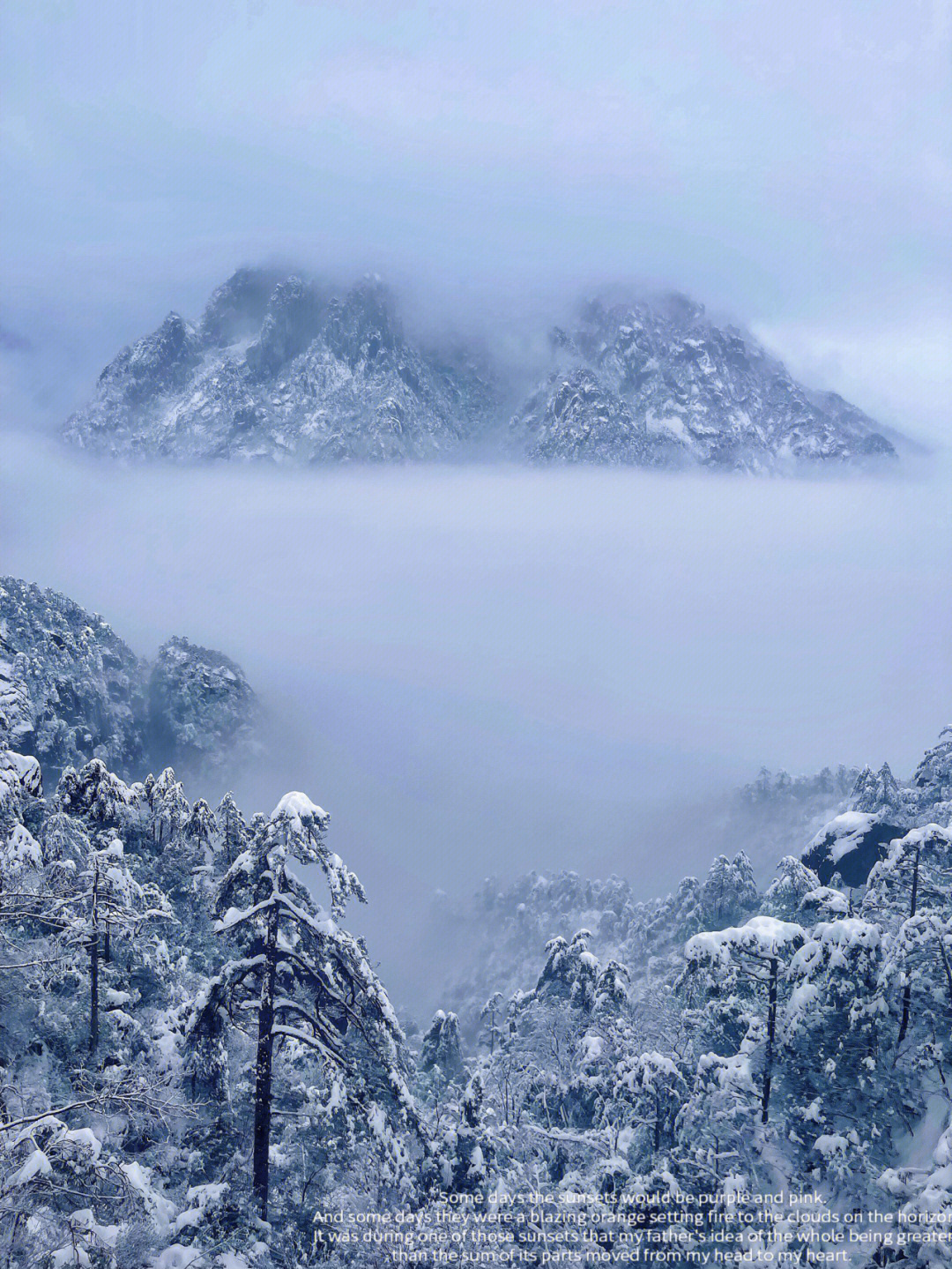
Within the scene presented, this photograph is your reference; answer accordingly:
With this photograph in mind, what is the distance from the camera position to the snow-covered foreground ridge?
474 inches

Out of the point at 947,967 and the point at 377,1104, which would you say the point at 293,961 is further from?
the point at 947,967

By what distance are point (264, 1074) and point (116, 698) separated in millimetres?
151648

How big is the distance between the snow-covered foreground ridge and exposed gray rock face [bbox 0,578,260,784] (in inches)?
1941

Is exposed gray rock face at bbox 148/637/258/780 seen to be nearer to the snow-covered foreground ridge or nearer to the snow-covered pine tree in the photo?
the snow-covered foreground ridge

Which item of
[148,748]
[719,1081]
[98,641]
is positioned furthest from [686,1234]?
[148,748]

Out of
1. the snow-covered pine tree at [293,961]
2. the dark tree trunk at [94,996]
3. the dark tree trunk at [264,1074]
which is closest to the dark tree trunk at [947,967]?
the snow-covered pine tree at [293,961]

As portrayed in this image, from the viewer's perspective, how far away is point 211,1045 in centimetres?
1362

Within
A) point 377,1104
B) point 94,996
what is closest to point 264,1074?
point 377,1104

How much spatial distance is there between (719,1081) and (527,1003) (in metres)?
18.6

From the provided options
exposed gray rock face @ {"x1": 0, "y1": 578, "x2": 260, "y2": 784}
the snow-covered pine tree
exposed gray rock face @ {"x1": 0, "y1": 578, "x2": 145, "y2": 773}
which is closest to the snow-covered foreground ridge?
the snow-covered pine tree

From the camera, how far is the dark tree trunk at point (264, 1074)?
12938 millimetres

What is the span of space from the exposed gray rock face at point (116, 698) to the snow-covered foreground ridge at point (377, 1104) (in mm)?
49294

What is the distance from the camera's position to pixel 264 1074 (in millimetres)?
13375

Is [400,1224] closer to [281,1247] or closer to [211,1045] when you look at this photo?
[281,1247]
